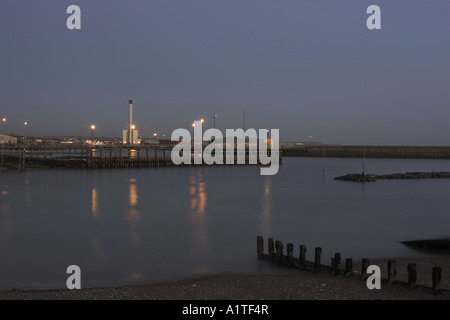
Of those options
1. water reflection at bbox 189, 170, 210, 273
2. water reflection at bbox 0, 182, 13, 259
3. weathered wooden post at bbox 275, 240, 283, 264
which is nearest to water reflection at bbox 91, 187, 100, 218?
water reflection at bbox 0, 182, 13, 259

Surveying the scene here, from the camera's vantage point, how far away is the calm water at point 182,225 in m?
12.0

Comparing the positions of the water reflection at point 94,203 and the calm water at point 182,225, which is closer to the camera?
the calm water at point 182,225

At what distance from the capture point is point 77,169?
47625 mm

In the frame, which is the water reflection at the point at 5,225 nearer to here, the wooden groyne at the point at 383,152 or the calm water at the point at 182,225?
the calm water at the point at 182,225

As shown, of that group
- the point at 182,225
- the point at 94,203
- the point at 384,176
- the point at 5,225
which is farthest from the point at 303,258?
the point at 384,176

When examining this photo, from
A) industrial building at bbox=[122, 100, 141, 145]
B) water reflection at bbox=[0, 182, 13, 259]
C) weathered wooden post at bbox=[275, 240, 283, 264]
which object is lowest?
water reflection at bbox=[0, 182, 13, 259]

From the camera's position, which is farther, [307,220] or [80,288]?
[307,220]

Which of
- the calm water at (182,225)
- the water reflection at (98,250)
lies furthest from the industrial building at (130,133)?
the water reflection at (98,250)

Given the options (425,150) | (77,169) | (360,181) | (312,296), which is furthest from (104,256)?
(425,150)

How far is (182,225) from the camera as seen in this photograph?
60.1 ft

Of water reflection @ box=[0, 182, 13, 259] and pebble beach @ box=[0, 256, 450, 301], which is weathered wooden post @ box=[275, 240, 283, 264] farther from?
water reflection @ box=[0, 182, 13, 259]

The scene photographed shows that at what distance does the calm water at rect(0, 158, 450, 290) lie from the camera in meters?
12.0
